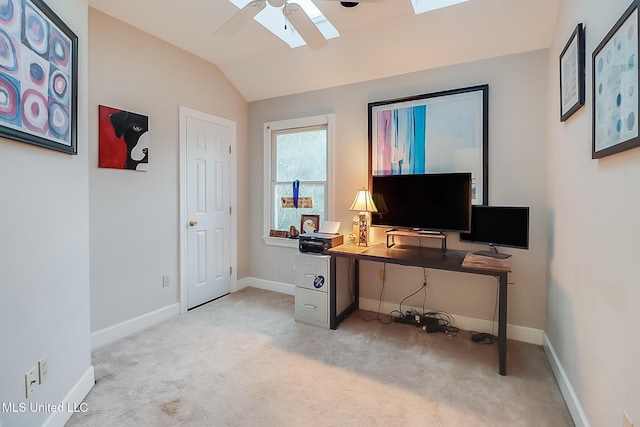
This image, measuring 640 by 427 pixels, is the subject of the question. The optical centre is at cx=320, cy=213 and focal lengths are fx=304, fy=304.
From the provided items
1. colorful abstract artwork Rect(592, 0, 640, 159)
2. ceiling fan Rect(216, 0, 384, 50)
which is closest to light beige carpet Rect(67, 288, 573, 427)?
colorful abstract artwork Rect(592, 0, 640, 159)

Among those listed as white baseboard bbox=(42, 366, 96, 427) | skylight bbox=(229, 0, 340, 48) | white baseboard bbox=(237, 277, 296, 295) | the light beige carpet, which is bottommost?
the light beige carpet

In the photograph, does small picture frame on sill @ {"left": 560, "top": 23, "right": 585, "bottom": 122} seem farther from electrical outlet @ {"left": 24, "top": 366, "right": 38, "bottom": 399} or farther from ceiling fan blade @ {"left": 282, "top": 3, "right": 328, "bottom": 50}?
electrical outlet @ {"left": 24, "top": 366, "right": 38, "bottom": 399}

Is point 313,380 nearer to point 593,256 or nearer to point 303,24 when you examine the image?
point 593,256

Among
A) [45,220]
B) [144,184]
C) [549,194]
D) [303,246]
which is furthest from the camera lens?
[303,246]

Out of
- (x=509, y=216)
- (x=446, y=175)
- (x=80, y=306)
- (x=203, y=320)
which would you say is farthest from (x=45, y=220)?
(x=509, y=216)

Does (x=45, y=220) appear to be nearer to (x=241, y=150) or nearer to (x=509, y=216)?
(x=241, y=150)

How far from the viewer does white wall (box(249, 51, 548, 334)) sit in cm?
253

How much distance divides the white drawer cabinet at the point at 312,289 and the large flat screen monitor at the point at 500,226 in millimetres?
1328

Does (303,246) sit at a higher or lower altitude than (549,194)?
lower

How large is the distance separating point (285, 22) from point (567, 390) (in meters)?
3.56

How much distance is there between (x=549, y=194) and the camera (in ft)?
7.95

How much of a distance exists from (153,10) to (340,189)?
7.61 feet

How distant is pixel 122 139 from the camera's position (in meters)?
2.66

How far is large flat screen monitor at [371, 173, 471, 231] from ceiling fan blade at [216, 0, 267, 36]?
1.74 m
